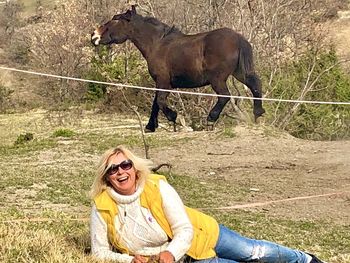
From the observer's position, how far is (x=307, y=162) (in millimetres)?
11570

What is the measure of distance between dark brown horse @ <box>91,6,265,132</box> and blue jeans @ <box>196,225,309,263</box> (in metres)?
8.03

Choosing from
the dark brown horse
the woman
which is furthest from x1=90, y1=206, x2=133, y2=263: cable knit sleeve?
the dark brown horse

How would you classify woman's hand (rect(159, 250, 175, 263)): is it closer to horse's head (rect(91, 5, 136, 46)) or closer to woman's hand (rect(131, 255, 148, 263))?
woman's hand (rect(131, 255, 148, 263))

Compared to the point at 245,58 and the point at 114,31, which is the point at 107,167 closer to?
Result: the point at 245,58

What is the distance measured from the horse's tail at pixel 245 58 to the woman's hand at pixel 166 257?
876 centimetres

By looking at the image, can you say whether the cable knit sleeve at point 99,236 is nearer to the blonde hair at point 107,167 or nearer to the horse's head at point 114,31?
the blonde hair at point 107,167

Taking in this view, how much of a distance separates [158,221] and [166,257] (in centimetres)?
28

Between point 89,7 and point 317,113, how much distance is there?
22.2 metres

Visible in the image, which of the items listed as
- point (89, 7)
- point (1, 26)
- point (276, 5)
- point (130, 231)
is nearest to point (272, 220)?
point (130, 231)

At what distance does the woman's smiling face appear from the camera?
4344mm

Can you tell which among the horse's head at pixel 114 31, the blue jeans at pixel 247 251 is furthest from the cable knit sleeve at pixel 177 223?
the horse's head at pixel 114 31

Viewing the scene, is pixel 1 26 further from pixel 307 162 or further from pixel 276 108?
pixel 307 162

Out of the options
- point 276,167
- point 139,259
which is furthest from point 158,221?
point 276,167

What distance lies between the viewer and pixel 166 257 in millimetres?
4211
